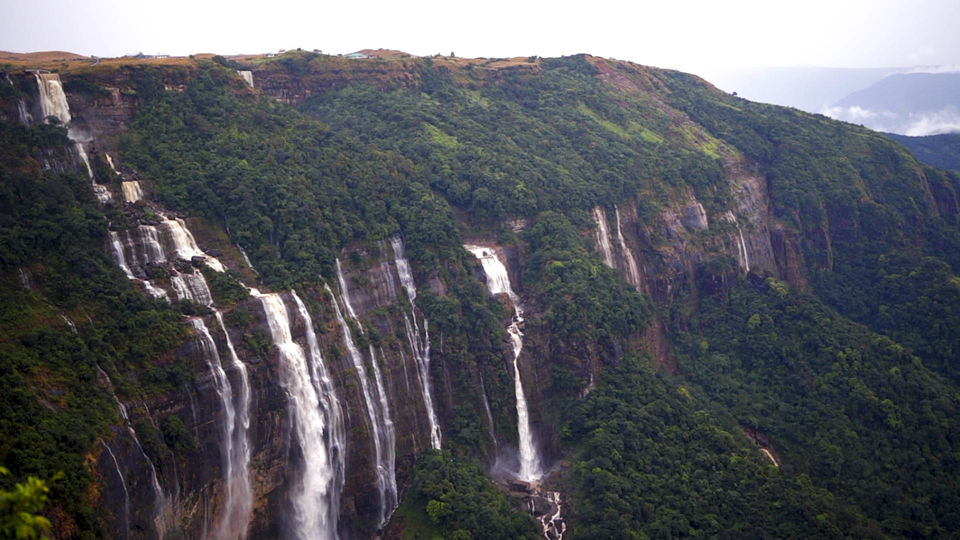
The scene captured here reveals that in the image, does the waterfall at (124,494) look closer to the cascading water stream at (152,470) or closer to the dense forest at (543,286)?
the dense forest at (543,286)

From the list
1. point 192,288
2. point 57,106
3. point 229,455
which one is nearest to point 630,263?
point 192,288

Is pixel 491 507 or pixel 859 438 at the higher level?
pixel 491 507

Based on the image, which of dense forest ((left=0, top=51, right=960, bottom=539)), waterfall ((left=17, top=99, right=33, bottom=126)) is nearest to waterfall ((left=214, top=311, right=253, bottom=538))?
dense forest ((left=0, top=51, right=960, bottom=539))

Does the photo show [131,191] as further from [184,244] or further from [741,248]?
[741,248]

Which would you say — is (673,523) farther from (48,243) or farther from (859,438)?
(48,243)

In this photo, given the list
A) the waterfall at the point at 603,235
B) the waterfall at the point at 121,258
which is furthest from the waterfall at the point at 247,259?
the waterfall at the point at 603,235

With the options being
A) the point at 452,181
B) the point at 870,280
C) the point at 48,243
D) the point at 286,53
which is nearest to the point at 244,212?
the point at 48,243

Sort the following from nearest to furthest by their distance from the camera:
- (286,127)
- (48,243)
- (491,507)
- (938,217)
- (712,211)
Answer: (48,243), (491,507), (286,127), (712,211), (938,217)
